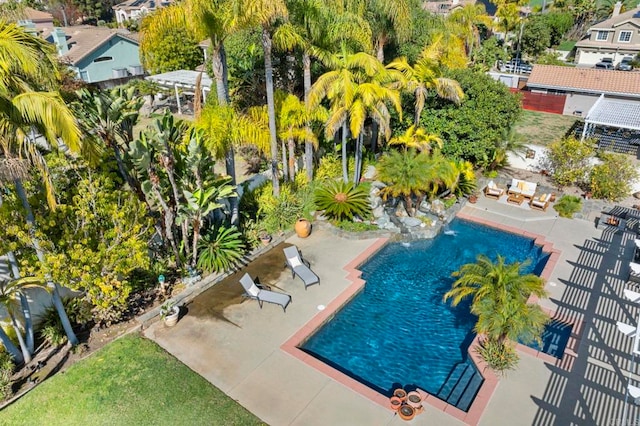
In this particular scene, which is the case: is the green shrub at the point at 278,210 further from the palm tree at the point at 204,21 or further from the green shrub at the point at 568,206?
the green shrub at the point at 568,206

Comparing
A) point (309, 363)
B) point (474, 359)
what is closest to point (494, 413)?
point (474, 359)

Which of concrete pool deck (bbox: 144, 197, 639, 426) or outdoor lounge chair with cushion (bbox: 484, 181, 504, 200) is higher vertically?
outdoor lounge chair with cushion (bbox: 484, 181, 504, 200)

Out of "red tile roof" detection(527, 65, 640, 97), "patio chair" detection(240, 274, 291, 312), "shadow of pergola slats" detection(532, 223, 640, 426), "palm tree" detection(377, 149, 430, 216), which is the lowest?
"shadow of pergola slats" detection(532, 223, 640, 426)

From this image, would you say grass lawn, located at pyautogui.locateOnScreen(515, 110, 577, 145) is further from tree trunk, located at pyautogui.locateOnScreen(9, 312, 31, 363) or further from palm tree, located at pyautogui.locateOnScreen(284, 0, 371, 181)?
tree trunk, located at pyautogui.locateOnScreen(9, 312, 31, 363)

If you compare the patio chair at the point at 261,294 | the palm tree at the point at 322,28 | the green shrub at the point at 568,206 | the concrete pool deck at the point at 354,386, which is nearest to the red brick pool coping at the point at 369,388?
the concrete pool deck at the point at 354,386

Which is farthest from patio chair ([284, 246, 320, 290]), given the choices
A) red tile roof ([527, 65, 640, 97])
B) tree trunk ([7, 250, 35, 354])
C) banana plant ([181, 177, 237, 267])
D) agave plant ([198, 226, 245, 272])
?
red tile roof ([527, 65, 640, 97])

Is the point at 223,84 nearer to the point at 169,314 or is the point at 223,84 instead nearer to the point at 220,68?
the point at 220,68

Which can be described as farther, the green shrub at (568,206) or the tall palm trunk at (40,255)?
the green shrub at (568,206)

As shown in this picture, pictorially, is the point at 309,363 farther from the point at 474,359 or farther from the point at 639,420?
the point at 639,420
